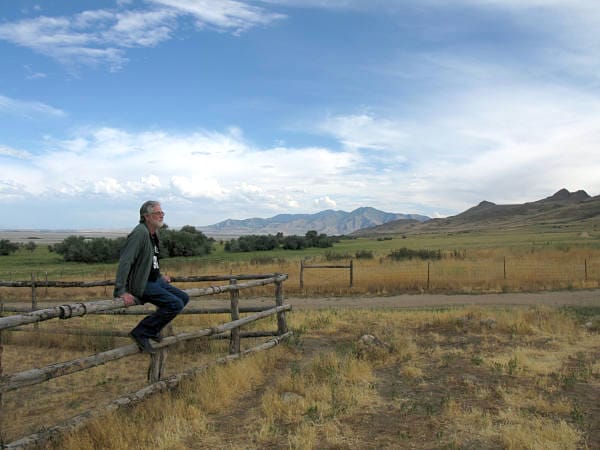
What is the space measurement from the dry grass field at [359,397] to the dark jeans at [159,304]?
82 centimetres

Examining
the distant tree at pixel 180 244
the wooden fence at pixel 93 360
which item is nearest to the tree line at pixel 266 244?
the distant tree at pixel 180 244

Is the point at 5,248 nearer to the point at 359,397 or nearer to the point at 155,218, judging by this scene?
the point at 155,218

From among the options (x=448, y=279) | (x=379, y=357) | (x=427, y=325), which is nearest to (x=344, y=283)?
(x=448, y=279)

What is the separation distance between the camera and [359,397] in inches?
239

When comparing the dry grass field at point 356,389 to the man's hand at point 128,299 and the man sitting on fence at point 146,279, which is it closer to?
the man sitting on fence at point 146,279

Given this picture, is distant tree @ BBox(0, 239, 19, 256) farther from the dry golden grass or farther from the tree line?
the dry golden grass

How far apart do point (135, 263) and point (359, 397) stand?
10.2 feet

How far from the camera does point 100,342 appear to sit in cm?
970

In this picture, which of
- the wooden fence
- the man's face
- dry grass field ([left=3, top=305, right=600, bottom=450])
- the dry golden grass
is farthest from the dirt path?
the man's face

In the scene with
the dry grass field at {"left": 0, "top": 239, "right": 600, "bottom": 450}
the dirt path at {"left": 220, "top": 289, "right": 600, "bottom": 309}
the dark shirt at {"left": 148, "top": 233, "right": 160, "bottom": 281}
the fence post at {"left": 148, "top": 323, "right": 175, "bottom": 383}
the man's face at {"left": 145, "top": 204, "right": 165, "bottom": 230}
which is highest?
the man's face at {"left": 145, "top": 204, "right": 165, "bottom": 230}

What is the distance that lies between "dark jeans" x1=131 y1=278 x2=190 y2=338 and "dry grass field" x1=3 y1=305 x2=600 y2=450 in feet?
2.70

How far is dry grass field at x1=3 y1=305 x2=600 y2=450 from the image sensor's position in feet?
15.9

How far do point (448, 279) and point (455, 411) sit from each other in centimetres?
1801

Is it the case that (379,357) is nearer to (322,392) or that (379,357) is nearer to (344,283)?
(322,392)
